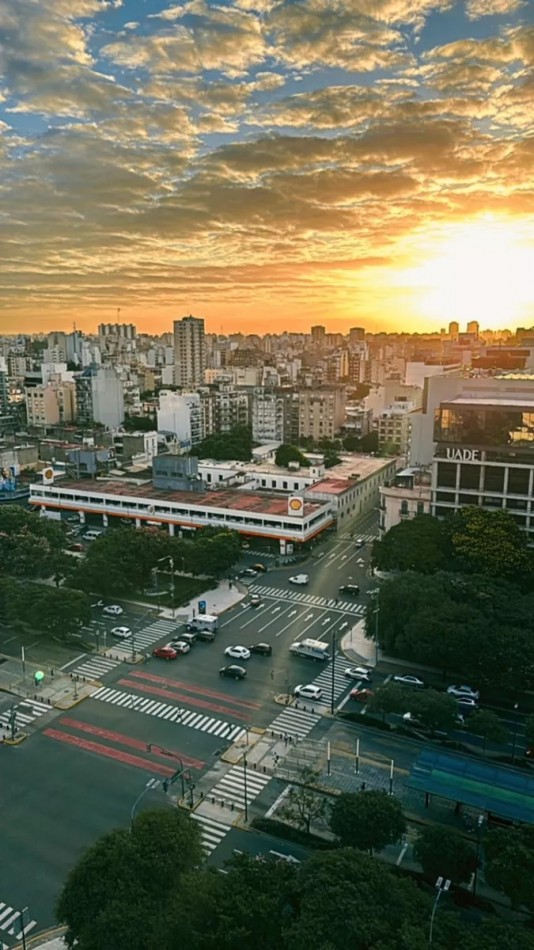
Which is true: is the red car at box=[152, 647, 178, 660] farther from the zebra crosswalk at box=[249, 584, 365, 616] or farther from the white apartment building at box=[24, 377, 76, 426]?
the white apartment building at box=[24, 377, 76, 426]

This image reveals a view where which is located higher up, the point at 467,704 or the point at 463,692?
the point at 463,692

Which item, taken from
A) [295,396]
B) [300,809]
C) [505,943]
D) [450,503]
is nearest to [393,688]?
[300,809]

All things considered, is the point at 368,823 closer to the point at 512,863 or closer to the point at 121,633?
the point at 512,863

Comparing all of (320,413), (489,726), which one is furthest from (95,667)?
(320,413)

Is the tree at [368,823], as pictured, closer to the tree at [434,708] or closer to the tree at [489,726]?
the tree at [434,708]

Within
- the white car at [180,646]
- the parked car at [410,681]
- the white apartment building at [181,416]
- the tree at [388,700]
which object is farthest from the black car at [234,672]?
the white apartment building at [181,416]

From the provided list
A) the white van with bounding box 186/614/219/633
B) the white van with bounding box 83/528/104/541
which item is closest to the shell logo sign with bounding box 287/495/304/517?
the white van with bounding box 186/614/219/633
